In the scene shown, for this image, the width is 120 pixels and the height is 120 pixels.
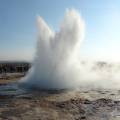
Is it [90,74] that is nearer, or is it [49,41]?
[49,41]

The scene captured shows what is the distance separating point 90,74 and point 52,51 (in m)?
6.18

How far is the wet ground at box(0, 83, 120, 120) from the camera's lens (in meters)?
14.3

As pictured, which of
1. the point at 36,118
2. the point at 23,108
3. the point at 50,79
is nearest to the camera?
the point at 36,118

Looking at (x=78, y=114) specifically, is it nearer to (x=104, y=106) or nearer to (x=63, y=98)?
(x=104, y=106)

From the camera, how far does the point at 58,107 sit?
16.7 m

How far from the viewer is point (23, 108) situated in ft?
53.3

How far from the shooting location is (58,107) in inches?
659

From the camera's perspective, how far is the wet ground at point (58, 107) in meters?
14.3

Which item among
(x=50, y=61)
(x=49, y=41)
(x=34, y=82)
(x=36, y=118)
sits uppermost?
(x=49, y=41)

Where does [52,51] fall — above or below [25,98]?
above

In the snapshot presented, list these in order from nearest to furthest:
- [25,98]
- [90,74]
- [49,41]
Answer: [25,98], [49,41], [90,74]

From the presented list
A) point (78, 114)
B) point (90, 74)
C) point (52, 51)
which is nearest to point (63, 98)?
point (78, 114)

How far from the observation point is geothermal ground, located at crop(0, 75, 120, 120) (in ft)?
46.8

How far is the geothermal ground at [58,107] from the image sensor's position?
14258mm
